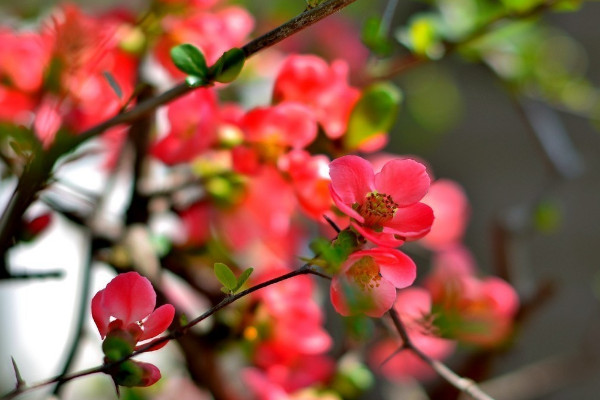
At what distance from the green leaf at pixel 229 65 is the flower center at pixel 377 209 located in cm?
9

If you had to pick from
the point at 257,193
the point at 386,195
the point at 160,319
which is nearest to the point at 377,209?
the point at 386,195

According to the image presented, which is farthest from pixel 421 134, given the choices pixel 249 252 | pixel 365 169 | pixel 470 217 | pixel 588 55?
pixel 365 169

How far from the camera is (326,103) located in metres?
0.43

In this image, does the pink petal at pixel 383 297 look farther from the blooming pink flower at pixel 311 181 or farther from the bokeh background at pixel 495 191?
the bokeh background at pixel 495 191

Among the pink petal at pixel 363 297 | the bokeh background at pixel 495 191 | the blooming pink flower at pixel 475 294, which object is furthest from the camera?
the bokeh background at pixel 495 191

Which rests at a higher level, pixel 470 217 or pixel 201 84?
pixel 201 84

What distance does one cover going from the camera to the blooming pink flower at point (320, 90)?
0.41 meters

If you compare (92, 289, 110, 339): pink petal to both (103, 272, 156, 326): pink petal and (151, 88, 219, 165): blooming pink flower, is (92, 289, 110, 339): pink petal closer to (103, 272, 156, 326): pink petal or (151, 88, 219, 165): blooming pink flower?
(103, 272, 156, 326): pink petal

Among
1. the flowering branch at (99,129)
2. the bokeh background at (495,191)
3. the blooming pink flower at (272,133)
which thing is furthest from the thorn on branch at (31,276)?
the bokeh background at (495,191)

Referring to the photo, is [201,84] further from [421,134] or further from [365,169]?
[421,134]

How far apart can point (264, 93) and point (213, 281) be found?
31 centimetres

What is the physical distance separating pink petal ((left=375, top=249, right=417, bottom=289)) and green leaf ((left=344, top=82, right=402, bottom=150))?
0.41 ft

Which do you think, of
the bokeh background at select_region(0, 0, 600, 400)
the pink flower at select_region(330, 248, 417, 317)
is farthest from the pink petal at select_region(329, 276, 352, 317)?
the bokeh background at select_region(0, 0, 600, 400)

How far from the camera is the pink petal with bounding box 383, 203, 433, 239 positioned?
0.30 metres
